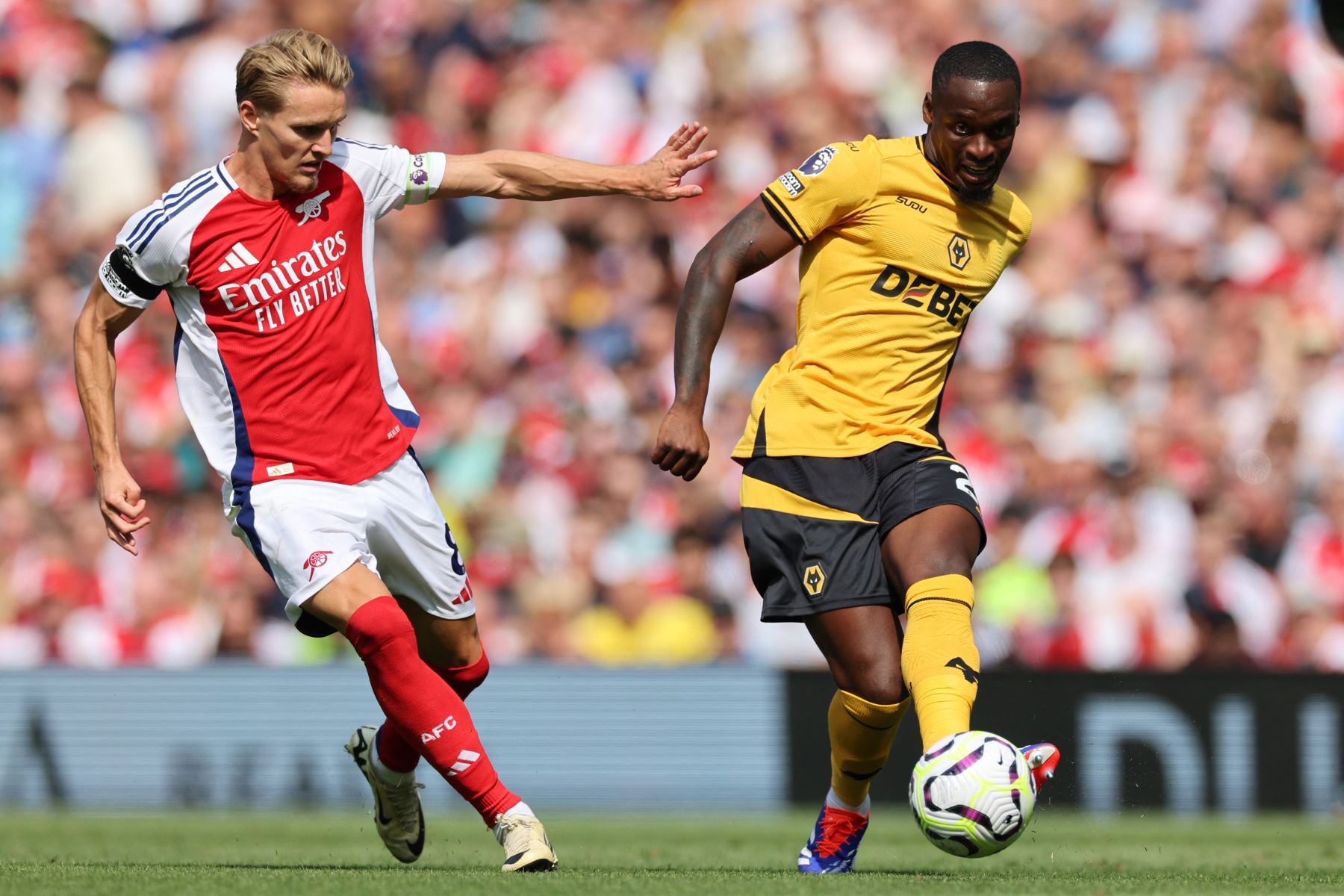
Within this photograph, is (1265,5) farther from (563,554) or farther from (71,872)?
(71,872)

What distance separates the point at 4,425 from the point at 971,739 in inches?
363

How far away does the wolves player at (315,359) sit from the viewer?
5109 millimetres

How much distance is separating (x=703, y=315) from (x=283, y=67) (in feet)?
4.63

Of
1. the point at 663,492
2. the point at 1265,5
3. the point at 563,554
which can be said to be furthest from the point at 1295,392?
the point at 563,554

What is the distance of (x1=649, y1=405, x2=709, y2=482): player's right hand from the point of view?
16.6 feet

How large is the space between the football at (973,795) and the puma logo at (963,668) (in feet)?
1.03

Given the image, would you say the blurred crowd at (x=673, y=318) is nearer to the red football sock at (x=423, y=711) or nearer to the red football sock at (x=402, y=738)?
the red football sock at (x=402, y=738)

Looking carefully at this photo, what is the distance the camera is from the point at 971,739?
4.53m

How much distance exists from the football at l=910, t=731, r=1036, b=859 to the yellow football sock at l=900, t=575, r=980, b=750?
144 millimetres

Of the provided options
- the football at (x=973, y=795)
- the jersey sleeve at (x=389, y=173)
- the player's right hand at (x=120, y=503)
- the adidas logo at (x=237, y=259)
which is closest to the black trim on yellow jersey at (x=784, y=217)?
the jersey sleeve at (x=389, y=173)

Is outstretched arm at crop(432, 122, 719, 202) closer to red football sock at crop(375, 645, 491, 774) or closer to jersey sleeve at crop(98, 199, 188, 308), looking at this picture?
jersey sleeve at crop(98, 199, 188, 308)

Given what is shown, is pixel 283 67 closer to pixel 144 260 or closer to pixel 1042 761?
pixel 144 260

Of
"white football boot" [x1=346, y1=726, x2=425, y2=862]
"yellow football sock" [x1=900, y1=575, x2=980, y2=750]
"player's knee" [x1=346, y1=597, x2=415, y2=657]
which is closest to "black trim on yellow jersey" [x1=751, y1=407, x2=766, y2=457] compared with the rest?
"yellow football sock" [x1=900, y1=575, x2=980, y2=750]

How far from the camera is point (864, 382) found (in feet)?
18.0
